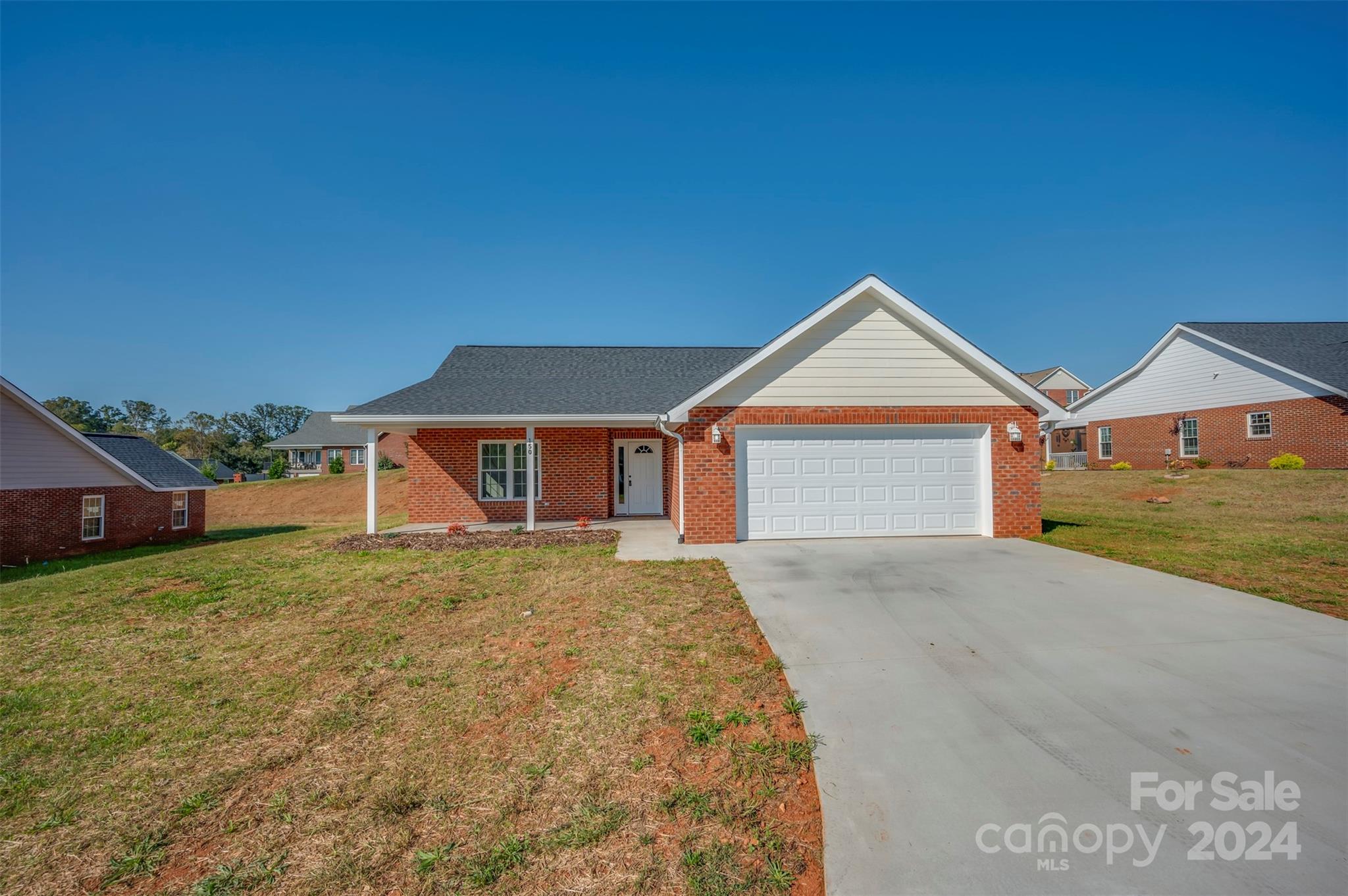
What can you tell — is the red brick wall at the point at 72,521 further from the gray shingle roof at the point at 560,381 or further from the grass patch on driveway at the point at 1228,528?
the grass patch on driveway at the point at 1228,528

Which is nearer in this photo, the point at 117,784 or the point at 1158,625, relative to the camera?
the point at 117,784

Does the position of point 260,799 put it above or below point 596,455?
below

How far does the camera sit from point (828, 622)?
607cm

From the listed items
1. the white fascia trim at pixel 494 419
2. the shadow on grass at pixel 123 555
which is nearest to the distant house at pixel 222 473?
the shadow on grass at pixel 123 555

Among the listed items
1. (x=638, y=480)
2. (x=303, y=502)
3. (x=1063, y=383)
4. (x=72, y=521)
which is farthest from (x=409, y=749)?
(x=1063, y=383)

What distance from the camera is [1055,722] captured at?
4078 millimetres

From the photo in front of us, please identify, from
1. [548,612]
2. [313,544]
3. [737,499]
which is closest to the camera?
[548,612]

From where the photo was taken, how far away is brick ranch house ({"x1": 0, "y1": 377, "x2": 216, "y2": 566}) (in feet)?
46.3

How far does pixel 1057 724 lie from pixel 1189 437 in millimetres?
28016

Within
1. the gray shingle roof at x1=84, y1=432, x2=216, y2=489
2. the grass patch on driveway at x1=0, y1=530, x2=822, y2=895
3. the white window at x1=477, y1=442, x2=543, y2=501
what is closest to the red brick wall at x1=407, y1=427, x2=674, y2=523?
the white window at x1=477, y1=442, x2=543, y2=501

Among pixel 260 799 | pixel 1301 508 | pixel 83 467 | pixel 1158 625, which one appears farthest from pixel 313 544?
pixel 1301 508

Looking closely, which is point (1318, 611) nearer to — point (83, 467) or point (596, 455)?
point (596, 455)

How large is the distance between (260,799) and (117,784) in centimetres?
115

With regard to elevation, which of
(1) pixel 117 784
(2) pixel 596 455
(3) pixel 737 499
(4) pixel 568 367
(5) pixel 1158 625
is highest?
(4) pixel 568 367
